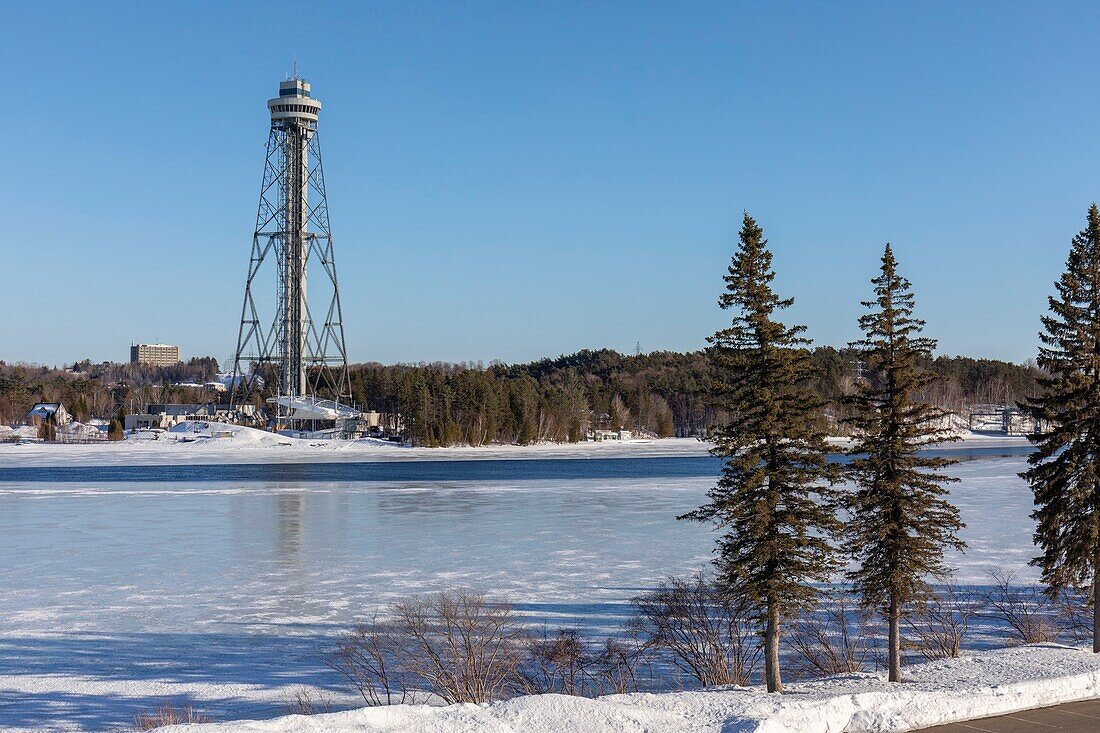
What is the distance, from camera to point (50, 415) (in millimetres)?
152375

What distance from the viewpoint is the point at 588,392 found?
197625 millimetres

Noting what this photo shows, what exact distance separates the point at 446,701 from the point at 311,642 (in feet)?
18.0

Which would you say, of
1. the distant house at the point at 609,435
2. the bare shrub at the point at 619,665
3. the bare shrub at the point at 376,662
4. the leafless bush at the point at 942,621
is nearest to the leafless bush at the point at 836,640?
the leafless bush at the point at 942,621

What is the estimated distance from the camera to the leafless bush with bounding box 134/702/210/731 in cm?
1431

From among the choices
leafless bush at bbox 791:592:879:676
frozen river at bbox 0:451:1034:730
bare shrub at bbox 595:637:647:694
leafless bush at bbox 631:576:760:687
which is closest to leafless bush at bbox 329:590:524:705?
frozen river at bbox 0:451:1034:730

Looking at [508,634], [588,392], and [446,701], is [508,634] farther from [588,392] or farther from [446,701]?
[588,392]

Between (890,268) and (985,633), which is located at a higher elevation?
(890,268)

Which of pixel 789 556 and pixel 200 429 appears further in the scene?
pixel 200 429

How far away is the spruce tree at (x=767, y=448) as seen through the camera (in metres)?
17.7

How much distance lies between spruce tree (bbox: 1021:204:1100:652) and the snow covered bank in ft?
20.4

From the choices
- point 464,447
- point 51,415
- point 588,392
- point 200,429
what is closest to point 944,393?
point 588,392

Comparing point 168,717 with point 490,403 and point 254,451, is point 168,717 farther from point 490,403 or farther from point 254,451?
point 490,403

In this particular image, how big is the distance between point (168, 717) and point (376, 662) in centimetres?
484

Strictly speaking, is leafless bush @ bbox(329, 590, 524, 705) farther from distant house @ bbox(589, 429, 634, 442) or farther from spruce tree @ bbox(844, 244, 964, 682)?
distant house @ bbox(589, 429, 634, 442)
